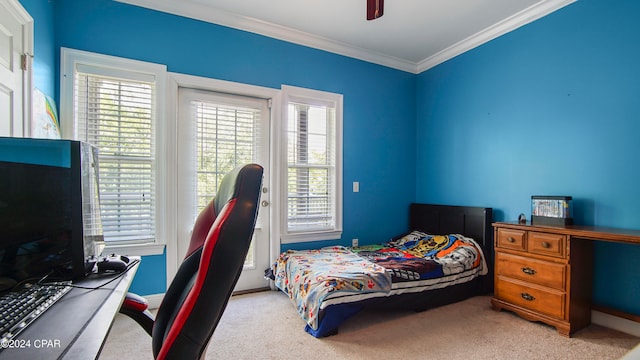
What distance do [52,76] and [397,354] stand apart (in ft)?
10.6

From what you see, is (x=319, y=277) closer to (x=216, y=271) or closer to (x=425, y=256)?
(x=425, y=256)

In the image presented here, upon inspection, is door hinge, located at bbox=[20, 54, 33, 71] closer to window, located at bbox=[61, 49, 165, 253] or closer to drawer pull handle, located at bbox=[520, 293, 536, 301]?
window, located at bbox=[61, 49, 165, 253]

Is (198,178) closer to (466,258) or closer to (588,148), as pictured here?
(466,258)

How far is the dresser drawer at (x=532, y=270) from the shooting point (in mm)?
2102

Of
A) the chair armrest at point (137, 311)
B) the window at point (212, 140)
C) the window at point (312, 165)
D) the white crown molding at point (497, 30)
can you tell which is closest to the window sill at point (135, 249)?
the window at point (212, 140)

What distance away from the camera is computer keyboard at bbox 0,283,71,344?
2.10 feet

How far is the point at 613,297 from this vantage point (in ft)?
7.19

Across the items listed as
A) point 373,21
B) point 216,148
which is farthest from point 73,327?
point 373,21

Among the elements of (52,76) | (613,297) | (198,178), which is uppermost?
(52,76)

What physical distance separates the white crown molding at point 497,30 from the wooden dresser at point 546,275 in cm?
198

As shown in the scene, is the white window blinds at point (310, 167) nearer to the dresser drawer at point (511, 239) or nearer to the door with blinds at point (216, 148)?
the door with blinds at point (216, 148)

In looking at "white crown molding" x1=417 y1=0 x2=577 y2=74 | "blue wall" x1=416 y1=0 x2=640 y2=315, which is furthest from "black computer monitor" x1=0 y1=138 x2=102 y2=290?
"white crown molding" x1=417 y1=0 x2=577 y2=74

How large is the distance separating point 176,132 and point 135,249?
108 cm

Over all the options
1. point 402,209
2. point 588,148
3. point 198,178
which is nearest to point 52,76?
A: point 198,178
